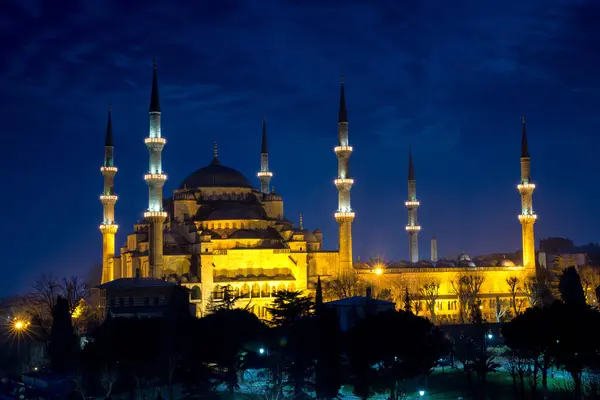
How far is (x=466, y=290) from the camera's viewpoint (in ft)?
207

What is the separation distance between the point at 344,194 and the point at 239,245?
6.94 m

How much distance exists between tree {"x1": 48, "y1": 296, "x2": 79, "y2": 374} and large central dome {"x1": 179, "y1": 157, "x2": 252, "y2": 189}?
28461mm

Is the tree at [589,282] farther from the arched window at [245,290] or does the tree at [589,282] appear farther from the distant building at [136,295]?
the distant building at [136,295]

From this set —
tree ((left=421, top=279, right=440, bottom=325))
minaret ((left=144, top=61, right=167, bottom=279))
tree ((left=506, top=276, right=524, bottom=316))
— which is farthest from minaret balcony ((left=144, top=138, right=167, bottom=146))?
tree ((left=506, top=276, right=524, bottom=316))

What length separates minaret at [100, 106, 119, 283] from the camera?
62062 mm

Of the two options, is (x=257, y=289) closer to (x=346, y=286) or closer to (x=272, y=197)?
(x=346, y=286)

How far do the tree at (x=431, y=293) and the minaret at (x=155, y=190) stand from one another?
1494cm

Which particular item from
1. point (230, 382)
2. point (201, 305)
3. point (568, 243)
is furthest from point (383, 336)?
point (568, 243)

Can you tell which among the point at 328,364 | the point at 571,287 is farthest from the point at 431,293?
the point at 328,364

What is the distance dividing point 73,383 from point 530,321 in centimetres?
1576

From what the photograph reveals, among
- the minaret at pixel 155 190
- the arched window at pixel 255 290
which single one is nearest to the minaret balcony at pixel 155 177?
the minaret at pixel 155 190

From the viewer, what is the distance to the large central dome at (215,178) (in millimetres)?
67125

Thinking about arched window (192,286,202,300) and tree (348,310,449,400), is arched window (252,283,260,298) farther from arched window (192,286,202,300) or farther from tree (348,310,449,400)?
tree (348,310,449,400)

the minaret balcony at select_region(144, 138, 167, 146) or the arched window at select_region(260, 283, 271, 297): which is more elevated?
the minaret balcony at select_region(144, 138, 167, 146)
